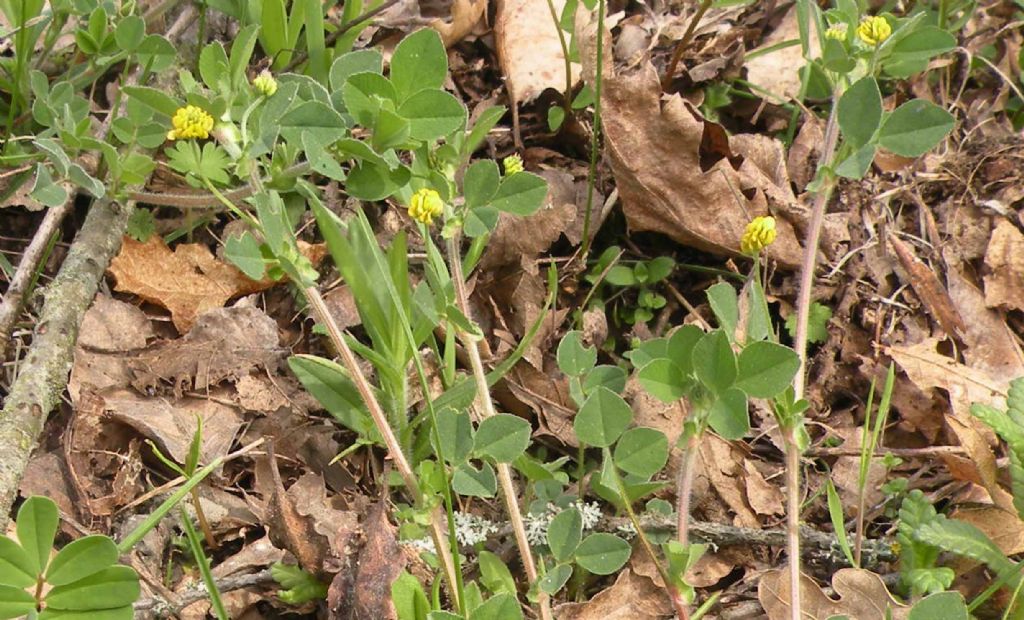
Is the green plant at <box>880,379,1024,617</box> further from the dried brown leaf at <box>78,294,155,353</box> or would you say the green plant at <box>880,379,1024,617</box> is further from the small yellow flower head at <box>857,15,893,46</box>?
the dried brown leaf at <box>78,294,155,353</box>

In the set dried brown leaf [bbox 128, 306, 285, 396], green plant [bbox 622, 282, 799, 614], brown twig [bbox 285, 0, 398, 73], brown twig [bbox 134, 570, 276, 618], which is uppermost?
brown twig [bbox 285, 0, 398, 73]

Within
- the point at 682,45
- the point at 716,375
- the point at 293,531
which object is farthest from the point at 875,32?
the point at 293,531

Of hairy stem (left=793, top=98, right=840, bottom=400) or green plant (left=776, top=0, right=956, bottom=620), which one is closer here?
green plant (left=776, top=0, right=956, bottom=620)

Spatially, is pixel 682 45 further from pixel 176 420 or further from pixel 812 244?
pixel 176 420

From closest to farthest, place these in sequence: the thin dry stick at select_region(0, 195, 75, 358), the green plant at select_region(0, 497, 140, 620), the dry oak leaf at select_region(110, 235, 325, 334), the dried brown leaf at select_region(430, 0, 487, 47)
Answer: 1. the green plant at select_region(0, 497, 140, 620)
2. the thin dry stick at select_region(0, 195, 75, 358)
3. the dry oak leaf at select_region(110, 235, 325, 334)
4. the dried brown leaf at select_region(430, 0, 487, 47)

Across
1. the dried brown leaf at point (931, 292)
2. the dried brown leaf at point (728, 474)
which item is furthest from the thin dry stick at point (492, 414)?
the dried brown leaf at point (931, 292)

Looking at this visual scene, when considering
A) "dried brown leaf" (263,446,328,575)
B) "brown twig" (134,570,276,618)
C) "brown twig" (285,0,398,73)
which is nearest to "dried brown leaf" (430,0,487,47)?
"brown twig" (285,0,398,73)

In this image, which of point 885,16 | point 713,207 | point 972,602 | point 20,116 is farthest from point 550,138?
point 972,602
